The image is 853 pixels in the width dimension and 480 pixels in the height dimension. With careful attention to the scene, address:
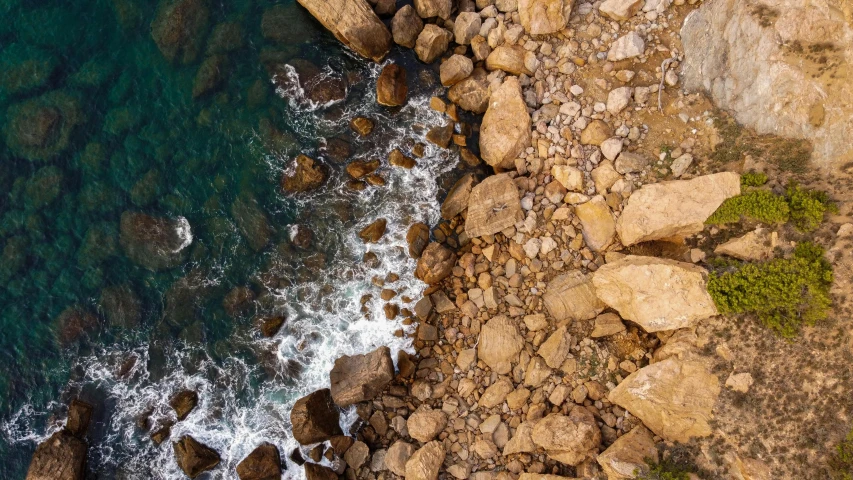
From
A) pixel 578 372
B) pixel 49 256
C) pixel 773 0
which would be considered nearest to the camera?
pixel 773 0

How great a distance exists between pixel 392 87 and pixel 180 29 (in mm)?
12163

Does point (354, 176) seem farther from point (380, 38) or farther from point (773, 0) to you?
point (773, 0)

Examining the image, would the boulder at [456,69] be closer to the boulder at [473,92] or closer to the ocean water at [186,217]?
the boulder at [473,92]

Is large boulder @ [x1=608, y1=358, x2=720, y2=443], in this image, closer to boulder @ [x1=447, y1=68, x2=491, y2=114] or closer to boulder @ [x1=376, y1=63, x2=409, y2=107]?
boulder @ [x1=447, y1=68, x2=491, y2=114]

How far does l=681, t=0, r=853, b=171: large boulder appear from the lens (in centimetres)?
1922

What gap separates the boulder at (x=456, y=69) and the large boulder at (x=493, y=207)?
6.21m

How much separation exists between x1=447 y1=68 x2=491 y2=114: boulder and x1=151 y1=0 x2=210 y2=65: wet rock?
14.3 meters

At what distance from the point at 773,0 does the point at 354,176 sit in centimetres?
1989

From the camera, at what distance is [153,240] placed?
2727 cm

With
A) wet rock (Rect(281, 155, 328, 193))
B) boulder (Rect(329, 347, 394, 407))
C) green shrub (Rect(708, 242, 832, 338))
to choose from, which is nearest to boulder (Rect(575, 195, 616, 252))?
green shrub (Rect(708, 242, 832, 338))

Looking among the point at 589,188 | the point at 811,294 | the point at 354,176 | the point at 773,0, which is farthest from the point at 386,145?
the point at 811,294

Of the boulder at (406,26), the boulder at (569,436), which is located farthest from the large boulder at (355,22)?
the boulder at (569,436)

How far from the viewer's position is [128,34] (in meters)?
29.1

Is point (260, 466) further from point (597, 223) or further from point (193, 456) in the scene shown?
point (597, 223)
